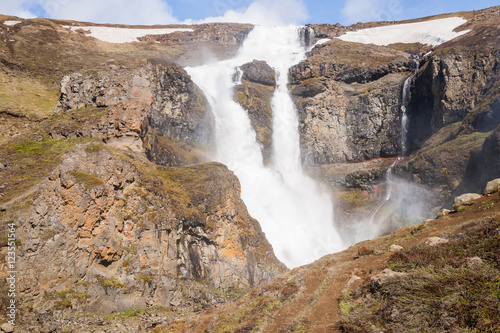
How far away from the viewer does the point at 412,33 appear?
7356cm

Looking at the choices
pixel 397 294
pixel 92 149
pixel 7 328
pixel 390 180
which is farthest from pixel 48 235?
pixel 390 180

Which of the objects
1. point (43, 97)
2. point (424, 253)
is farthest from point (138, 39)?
point (424, 253)

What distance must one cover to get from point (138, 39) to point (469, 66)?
252 ft

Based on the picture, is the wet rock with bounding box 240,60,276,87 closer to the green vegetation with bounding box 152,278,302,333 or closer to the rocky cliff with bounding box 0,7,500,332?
the rocky cliff with bounding box 0,7,500,332

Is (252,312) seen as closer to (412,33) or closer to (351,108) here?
(351,108)

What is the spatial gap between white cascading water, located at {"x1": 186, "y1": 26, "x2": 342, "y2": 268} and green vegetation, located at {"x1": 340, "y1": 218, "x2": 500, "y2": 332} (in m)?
27.1

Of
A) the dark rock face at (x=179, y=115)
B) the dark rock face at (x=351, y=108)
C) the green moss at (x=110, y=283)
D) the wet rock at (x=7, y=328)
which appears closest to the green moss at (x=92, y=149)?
the green moss at (x=110, y=283)

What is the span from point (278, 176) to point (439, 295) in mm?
39660

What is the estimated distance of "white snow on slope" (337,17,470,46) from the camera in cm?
6448

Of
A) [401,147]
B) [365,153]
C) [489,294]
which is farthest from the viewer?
[365,153]

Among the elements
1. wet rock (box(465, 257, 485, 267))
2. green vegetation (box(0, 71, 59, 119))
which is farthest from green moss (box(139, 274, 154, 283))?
green vegetation (box(0, 71, 59, 119))

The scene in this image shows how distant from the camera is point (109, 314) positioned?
1791 centimetres

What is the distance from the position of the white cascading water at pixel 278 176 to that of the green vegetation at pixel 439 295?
27.1 m

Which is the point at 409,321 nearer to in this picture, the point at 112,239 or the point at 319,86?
the point at 112,239
